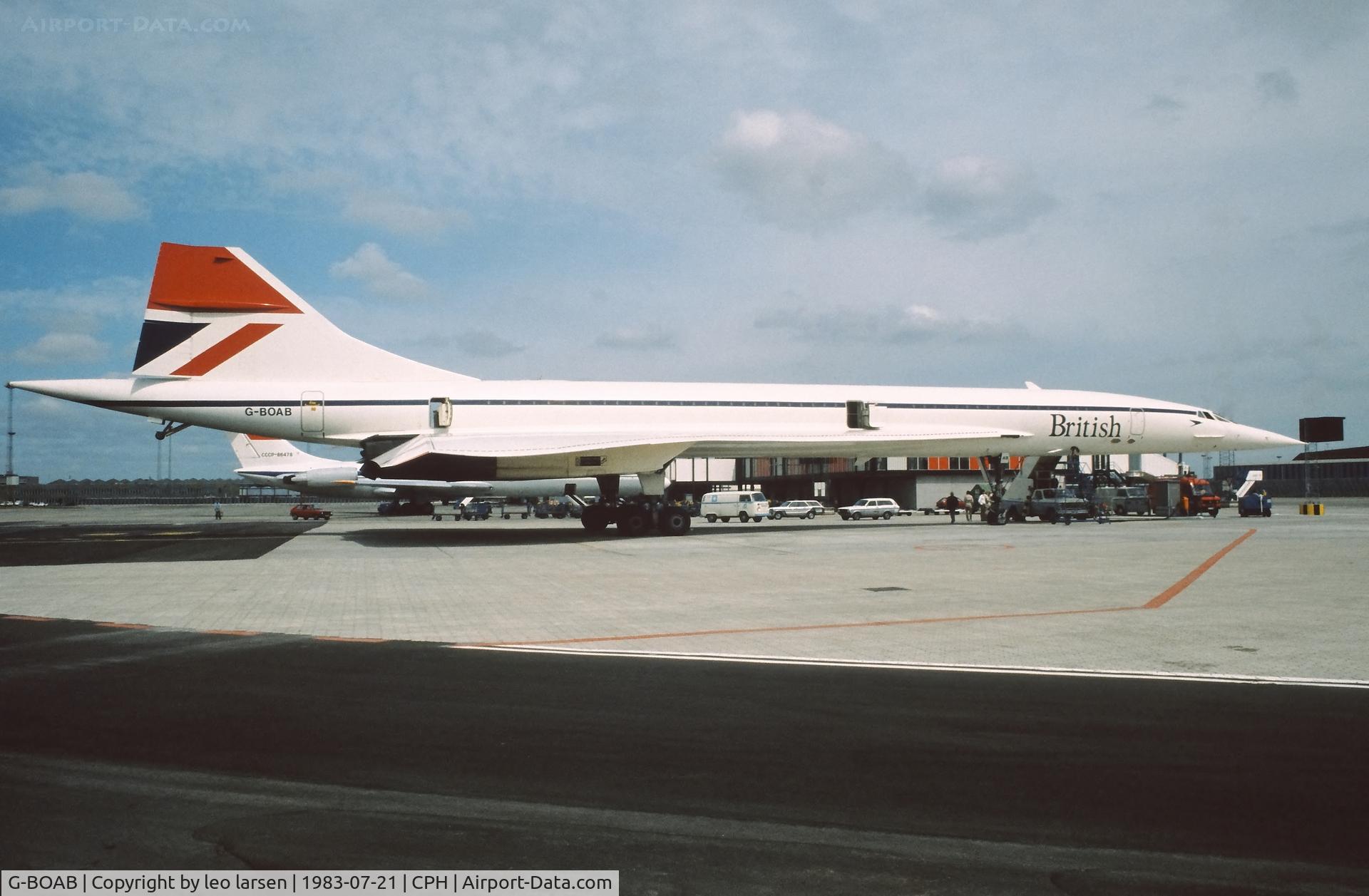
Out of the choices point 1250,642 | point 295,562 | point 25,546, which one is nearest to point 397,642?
point 1250,642

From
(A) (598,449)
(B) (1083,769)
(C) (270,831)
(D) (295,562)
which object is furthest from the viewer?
(A) (598,449)

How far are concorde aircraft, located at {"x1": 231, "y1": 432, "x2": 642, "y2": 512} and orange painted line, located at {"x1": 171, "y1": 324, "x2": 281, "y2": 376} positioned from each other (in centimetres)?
2431

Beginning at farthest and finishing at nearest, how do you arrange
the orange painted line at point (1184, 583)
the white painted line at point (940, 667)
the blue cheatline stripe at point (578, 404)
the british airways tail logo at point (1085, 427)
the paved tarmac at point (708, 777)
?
the british airways tail logo at point (1085, 427) < the blue cheatline stripe at point (578, 404) < the orange painted line at point (1184, 583) < the white painted line at point (940, 667) < the paved tarmac at point (708, 777)

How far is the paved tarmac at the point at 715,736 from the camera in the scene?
4.05m

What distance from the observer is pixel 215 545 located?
81.4 ft

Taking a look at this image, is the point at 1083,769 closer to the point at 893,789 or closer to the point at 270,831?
the point at 893,789

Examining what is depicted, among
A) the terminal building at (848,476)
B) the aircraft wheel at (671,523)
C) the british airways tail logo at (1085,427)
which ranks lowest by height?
the aircraft wheel at (671,523)

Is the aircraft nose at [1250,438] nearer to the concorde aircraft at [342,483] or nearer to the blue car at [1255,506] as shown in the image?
the blue car at [1255,506]

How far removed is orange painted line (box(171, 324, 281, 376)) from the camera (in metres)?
25.1

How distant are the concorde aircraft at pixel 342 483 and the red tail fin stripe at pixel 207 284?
80.2 ft

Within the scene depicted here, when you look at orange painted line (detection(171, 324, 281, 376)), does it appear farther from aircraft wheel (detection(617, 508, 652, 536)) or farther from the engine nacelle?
the engine nacelle

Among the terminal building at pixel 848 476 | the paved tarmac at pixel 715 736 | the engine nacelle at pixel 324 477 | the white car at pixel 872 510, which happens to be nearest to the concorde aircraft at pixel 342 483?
the engine nacelle at pixel 324 477

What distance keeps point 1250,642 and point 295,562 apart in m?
16.9

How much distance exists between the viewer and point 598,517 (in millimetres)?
29844
